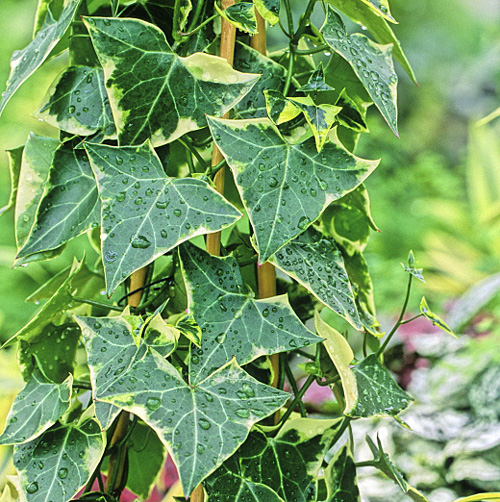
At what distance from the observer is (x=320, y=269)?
0.43 metres

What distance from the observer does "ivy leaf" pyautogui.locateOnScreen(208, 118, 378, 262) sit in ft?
1.21

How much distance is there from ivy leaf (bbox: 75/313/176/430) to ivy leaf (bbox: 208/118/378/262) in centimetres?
12

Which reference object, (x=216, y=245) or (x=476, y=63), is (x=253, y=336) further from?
(x=476, y=63)

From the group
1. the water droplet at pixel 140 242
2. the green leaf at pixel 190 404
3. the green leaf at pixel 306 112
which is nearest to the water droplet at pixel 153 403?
the green leaf at pixel 190 404

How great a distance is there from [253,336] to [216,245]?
8 centimetres

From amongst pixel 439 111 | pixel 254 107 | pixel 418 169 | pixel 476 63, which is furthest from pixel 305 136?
pixel 476 63

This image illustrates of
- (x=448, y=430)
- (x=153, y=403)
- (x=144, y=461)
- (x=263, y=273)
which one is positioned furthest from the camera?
(x=448, y=430)

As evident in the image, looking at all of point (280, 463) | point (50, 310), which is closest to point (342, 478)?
point (280, 463)

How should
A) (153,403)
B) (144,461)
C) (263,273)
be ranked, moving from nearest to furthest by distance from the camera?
(153,403) < (263,273) < (144,461)

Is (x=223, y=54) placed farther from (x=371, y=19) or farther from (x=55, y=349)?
(x=55, y=349)

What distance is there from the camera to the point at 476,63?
3037 millimetres

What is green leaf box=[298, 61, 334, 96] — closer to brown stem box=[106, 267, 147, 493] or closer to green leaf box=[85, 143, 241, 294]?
green leaf box=[85, 143, 241, 294]

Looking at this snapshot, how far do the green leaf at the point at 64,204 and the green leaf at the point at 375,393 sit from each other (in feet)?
0.80

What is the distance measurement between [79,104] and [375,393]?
0.33 meters
